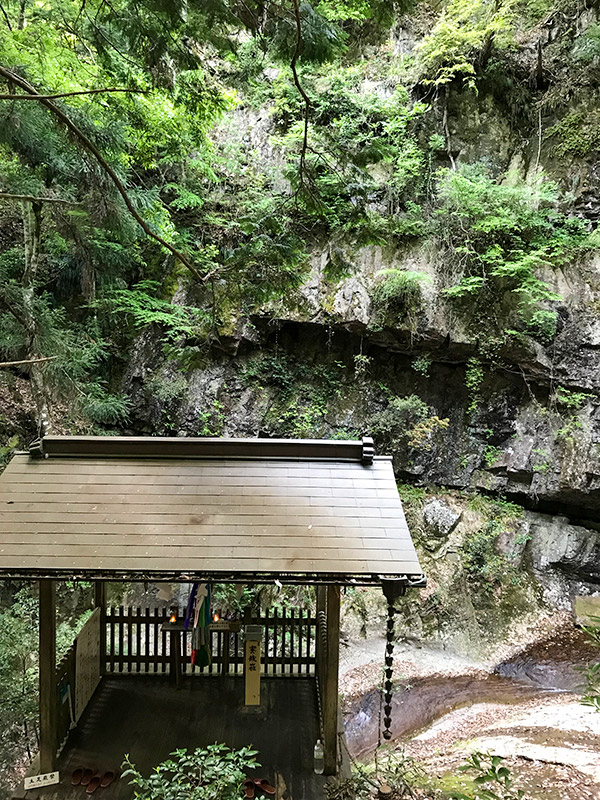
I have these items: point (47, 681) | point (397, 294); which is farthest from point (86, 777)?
point (397, 294)

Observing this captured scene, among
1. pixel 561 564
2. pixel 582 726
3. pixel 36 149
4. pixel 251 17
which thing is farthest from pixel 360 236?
pixel 561 564

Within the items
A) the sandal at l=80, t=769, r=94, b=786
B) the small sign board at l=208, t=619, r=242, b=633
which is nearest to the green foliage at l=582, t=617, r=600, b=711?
the small sign board at l=208, t=619, r=242, b=633

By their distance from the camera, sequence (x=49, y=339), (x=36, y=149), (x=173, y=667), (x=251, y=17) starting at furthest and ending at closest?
(x=49, y=339) → (x=36, y=149) → (x=173, y=667) → (x=251, y=17)

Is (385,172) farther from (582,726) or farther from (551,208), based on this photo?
(582,726)

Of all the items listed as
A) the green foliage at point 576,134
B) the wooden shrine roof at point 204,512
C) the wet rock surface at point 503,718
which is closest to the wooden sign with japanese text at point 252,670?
the wooden shrine roof at point 204,512

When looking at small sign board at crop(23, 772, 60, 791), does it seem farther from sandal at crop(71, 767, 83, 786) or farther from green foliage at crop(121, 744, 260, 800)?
green foliage at crop(121, 744, 260, 800)

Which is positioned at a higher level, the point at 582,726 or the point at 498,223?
the point at 498,223

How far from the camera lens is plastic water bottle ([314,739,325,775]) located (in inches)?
169

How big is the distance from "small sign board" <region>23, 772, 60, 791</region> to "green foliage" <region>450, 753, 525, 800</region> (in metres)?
3.38

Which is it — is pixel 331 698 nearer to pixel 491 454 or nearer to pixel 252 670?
pixel 252 670

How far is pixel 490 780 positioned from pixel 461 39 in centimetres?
1389

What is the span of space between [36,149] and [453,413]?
9.85 metres

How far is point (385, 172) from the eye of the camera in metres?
11.5

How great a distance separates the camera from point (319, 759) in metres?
4.39
